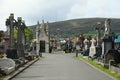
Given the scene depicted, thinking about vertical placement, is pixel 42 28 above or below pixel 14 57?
above

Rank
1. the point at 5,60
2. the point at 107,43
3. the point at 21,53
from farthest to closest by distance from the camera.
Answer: the point at 21,53 → the point at 107,43 → the point at 5,60

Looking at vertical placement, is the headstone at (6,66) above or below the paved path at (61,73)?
above

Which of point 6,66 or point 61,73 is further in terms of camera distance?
point 61,73

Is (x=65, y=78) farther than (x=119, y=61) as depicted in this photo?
No

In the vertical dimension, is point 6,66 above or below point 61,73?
above

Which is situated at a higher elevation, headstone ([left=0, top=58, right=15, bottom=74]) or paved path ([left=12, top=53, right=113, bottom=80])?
headstone ([left=0, top=58, right=15, bottom=74])

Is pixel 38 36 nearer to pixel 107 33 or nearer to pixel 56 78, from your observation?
pixel 107 33

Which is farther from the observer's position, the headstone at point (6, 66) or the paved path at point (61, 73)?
the headstone at point (6, 66)

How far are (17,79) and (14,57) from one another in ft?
38.6

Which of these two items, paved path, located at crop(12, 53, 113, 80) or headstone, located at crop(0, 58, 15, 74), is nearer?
paved path, located at crop(12, 53, 113, 80)

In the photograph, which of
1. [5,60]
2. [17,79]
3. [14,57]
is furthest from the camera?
[14,57]

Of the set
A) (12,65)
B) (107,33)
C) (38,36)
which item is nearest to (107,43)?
(107,33)

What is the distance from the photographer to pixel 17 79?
23.9m

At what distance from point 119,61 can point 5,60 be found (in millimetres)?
9208
